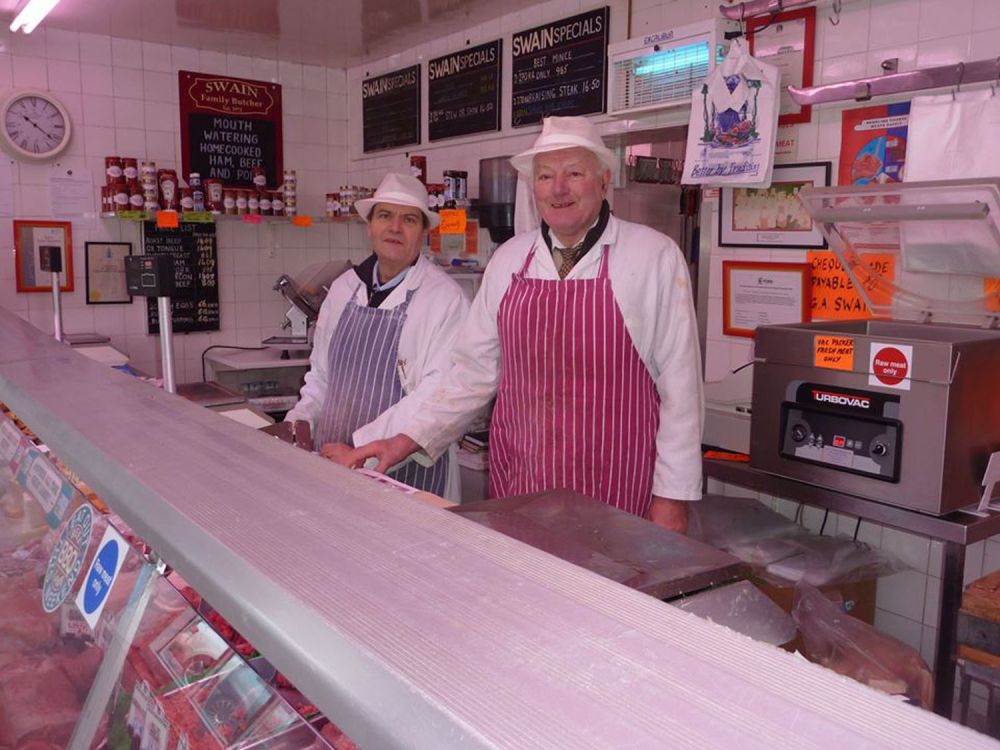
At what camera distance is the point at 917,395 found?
2354 mm

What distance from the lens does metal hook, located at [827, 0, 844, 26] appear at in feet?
10.2

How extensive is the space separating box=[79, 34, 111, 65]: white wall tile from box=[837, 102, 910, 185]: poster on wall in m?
4.26

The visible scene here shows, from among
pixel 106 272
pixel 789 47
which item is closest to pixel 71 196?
pixel 106 272

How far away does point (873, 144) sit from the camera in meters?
3.04

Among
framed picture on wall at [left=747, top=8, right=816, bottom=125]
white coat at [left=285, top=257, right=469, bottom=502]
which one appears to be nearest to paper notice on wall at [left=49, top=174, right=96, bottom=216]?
white coat at [left=285, top=257, right=469, bottom=502]

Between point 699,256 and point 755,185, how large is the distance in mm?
474

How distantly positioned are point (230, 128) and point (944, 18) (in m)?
4.29

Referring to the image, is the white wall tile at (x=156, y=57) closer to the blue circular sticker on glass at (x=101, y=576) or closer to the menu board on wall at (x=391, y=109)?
the menu board on wall at (x=391, y=109)

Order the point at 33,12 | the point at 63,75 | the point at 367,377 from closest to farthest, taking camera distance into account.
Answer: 1. the point at 367,377
2. the point at 33,12
3. the point at 63,75

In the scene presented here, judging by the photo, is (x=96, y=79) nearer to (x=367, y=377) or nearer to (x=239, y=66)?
(x=239, y=66)

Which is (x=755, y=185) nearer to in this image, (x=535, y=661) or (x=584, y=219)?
(x=584, y=219)

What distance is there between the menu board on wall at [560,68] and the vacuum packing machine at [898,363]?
1730 mm

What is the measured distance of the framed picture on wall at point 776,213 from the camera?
10.7 ft

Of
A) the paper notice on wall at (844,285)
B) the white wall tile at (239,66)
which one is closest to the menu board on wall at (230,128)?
the white wall tile at (239,66)
